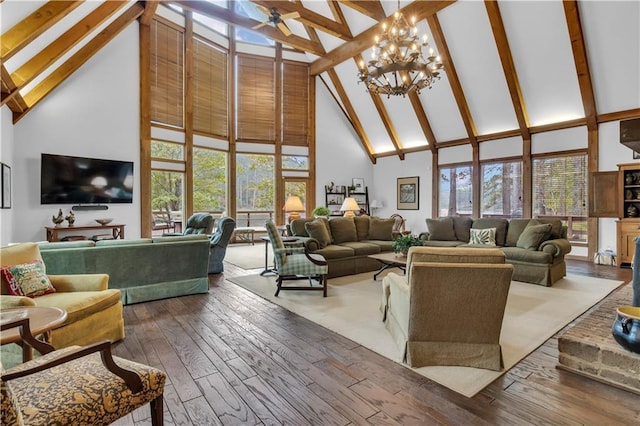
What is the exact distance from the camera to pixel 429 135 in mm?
9211

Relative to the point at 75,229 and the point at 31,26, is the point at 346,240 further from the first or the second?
the point at 31,26

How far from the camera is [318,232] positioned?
5.41 m

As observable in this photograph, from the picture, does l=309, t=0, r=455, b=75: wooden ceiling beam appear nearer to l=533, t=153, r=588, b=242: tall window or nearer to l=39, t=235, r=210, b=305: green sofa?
l=533, t=153, r=588, b=242: tall window

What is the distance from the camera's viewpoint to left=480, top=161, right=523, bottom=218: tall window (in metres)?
7.95

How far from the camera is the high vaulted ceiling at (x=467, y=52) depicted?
15.1 feet

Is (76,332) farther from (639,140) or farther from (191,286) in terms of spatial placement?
(639,140)

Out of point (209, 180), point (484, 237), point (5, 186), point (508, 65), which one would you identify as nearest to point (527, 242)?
point (484, 237)

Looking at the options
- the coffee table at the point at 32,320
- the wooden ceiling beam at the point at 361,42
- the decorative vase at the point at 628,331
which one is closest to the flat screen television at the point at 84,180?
the coffee table at the point at 32,320

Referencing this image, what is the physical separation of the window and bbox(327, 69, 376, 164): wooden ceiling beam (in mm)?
4094

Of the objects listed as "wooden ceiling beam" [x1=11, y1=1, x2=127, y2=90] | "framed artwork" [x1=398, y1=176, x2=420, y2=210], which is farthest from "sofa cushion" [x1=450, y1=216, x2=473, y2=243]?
"wooden ceiling beam" [x1=11, y1=1, x2=127, y2=90]

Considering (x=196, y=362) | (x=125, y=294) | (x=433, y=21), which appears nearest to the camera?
(x=196, y=362)

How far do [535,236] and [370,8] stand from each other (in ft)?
19.1

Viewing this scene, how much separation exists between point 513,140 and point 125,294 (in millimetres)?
8770

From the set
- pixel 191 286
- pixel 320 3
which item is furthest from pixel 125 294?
pixel 320 3
